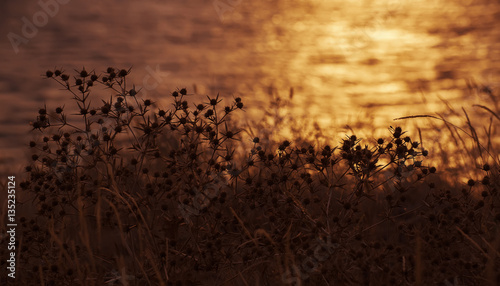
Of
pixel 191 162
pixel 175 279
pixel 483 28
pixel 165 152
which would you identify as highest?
pixel 483 28

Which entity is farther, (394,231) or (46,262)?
(394,231)

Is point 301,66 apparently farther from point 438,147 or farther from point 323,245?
point 323,245

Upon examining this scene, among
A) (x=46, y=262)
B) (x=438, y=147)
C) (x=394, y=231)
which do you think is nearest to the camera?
(x=46, y=262)

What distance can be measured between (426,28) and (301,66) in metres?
3.15

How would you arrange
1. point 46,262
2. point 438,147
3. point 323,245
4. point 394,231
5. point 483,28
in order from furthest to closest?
point 483,28
point 438,147
point 394,231
point 46,262
point 323,245

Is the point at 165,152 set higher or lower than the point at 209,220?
higher

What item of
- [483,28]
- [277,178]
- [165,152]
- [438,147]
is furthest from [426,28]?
[277,178]

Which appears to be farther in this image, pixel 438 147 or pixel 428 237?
pixel 438 147

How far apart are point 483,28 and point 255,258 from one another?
8237mm

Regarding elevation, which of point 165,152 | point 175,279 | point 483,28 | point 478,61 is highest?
point 483,28

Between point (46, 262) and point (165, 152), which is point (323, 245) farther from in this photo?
point (165, 152)

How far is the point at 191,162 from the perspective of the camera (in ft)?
12.3

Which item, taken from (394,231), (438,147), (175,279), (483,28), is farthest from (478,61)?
(175,279)

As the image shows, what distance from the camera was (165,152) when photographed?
578 centimetres
